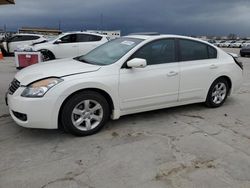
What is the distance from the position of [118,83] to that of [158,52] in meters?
1.06

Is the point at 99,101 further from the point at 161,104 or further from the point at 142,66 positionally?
the point at 161,104

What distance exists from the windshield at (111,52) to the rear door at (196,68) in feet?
3.16

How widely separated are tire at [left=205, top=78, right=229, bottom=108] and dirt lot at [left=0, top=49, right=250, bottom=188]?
0.61 m

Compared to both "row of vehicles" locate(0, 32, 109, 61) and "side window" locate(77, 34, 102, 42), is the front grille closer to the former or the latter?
"row of vehicles" locate(0, 32, 109, 61)

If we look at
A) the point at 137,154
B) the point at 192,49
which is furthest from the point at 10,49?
the point at 137,154

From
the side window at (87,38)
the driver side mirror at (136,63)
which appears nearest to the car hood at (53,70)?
the driver side mirror at (136,63)

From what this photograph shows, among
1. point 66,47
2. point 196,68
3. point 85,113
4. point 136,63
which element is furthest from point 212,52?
point 66,47

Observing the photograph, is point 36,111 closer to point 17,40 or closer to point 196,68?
point 196,68

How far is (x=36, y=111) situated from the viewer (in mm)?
3783

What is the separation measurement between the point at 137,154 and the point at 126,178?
23.7 inches

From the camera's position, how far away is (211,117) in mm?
5164

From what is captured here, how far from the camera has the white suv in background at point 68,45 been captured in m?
12.4

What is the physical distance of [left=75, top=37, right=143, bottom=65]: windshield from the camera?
4.59 metres

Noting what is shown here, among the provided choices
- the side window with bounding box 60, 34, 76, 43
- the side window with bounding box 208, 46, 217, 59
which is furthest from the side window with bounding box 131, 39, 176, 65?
the side window with bounding box 60, 34, 76, 43
